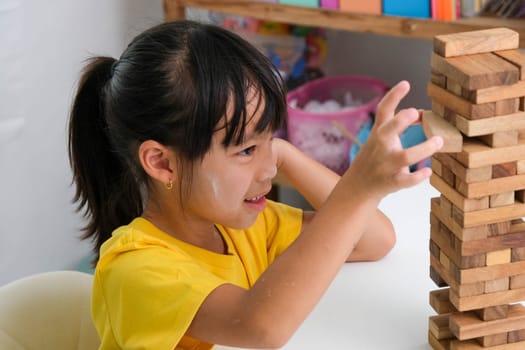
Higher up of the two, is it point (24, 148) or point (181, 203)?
point (181, 203)

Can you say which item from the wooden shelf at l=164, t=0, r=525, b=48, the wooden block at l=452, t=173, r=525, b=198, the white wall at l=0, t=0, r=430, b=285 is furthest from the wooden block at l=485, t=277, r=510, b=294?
the white wall at l=0, t=0, r=430, b=285

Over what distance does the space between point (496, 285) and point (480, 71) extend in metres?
0.26

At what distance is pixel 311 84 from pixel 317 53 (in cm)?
14

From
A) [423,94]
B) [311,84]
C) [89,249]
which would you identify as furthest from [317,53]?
[89,249]

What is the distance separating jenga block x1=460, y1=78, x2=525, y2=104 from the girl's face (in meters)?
0.28

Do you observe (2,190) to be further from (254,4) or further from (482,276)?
(482,276)

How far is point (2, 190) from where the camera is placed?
2174mm

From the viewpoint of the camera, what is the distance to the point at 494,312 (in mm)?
983

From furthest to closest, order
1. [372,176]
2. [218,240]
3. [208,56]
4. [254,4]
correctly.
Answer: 1. [254,4]
2. [218,240]
3. [208,56]
4. [372,176]

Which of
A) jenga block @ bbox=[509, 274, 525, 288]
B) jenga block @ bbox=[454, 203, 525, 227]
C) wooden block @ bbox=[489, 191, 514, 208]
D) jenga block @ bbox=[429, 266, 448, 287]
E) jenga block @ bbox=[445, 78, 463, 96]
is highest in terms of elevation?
jenga block @ bbox=[445, 78, 463, 96]

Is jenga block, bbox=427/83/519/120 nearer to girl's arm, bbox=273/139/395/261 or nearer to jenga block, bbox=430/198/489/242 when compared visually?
jenga block, bbox=430/198/489/242

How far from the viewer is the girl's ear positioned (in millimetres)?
1083

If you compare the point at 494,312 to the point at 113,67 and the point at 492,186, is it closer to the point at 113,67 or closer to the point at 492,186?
the point at 492,186

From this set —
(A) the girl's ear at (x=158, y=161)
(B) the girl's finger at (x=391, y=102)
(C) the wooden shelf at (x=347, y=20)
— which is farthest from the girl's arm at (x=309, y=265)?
(C) the wooden shelf at (x=347, y=20)
